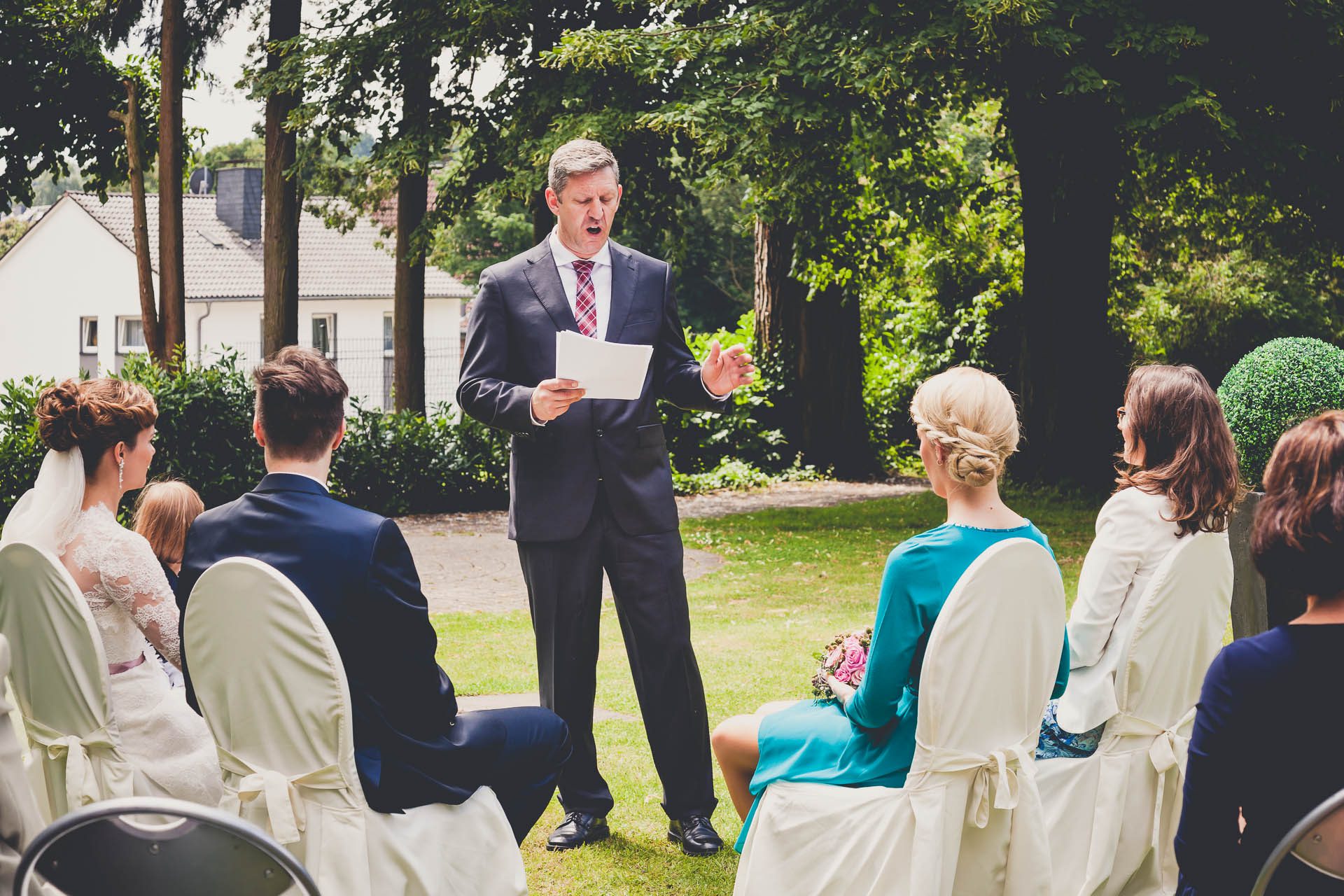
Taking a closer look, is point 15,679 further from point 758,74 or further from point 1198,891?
point 758,74

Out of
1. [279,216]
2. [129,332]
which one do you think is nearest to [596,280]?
[279,216]

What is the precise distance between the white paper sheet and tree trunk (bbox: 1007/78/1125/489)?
11.5 metres

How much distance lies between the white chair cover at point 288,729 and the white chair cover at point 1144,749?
1726 millimetres

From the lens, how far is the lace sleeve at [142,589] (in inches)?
134

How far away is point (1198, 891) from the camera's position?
2250 millimetres

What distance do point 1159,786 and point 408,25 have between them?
1373 cm

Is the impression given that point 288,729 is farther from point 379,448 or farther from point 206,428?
point 379,448

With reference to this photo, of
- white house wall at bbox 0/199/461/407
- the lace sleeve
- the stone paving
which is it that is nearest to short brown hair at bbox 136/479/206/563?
the lace sleeve

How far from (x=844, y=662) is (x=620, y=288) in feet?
5.23

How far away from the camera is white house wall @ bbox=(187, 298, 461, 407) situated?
37.1 metres

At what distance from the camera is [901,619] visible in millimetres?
2928

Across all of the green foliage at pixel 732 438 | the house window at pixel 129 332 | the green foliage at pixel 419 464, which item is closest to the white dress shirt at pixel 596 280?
the green foliage at pixel 419 464

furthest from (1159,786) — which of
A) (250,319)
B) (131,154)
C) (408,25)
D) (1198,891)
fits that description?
(250,319)

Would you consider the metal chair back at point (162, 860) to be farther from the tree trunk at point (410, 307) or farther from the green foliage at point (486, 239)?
the green foliage at point (486, 239)
